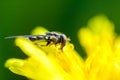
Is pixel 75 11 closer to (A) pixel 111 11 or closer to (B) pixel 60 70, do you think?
(A) pixel 111 11

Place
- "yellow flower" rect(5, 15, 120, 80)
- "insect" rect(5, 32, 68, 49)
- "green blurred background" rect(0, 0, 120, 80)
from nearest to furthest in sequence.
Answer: "insect" rect(5, 32, 68, 49), "yellow flower" rect(5, 15, 120, 80), "green blurred background" rect(0, 0, 120, 80)

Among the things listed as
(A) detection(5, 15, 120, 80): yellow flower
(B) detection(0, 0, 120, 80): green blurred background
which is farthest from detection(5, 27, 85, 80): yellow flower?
(B) detection(0, 0, 120, 80): green blurred background

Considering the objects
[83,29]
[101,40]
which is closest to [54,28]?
[83,29]

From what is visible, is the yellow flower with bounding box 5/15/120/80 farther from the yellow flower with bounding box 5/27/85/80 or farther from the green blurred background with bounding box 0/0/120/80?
the green blurred background with bounding box 0/0/120/80

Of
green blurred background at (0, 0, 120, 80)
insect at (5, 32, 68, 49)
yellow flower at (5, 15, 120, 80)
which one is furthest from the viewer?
green blurred background at (0, 0, 120, 80)

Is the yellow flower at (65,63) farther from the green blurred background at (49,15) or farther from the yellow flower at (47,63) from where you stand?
the green blurred background at (49,15)

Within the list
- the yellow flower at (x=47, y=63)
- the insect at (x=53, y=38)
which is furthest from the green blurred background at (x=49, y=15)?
the insect at (x=53, y=38)
